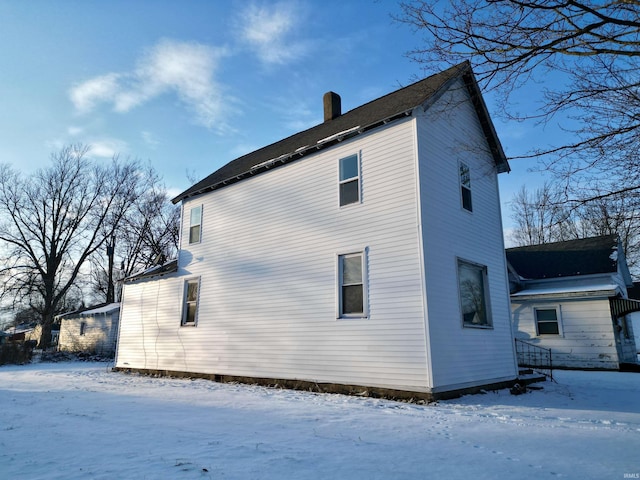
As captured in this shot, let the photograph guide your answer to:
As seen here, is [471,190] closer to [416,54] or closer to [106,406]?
[416,54]

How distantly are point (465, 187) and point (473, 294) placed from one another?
281cm

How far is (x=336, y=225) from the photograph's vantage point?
10.0 meters

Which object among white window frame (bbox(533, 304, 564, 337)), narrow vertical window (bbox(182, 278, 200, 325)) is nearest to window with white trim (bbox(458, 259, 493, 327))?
white window frame (bbox(533, 304, 564, 337))

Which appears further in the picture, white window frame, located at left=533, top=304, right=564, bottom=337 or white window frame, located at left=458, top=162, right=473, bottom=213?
white window frame, located at left=533, top=304, right=564, bottom=337

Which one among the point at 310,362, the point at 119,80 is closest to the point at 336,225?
the point at 310,362

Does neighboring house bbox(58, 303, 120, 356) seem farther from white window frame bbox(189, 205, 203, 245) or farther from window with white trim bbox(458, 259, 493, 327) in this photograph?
window with white trim bbox(458, 259, 493, 327)

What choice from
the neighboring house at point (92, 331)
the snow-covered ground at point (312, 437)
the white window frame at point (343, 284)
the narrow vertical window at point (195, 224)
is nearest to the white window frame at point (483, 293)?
the snow-covered ground at point (312, 437)

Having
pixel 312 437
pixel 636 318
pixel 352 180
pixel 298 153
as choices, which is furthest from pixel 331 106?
pixel 636 318

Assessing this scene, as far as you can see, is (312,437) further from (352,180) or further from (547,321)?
(547,321)

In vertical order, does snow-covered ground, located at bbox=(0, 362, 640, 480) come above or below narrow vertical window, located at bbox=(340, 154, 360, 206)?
below

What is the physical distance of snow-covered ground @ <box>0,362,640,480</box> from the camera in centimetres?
377

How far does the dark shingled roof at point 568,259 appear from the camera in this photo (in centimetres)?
1675

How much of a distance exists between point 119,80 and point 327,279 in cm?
875

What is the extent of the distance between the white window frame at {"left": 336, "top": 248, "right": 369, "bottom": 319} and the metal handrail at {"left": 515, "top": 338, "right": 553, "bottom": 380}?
10167 mm
